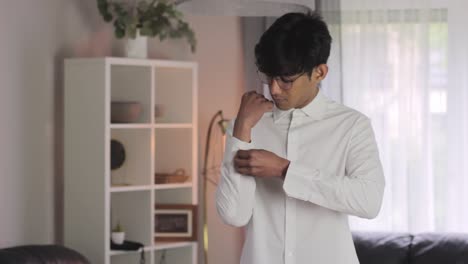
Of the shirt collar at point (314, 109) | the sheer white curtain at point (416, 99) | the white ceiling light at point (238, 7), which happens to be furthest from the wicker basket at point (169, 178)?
the shirt collar at point (314, 109)

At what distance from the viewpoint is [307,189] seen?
1858mm

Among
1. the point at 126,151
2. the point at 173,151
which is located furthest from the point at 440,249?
the point at 126,151

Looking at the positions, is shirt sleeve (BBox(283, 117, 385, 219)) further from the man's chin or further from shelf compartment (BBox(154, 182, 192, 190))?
shelf compartment (BBox(154, 182, 192, 190))

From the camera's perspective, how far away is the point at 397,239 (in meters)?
4.41

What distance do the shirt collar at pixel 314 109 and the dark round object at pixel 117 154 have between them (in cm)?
235

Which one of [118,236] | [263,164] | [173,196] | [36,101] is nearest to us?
[263,164]

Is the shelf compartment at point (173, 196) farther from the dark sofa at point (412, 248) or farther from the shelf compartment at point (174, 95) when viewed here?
the dark sofa at point (412, 248)

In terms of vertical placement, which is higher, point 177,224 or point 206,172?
point 206,172

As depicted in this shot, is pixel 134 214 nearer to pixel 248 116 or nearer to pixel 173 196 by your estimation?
pixel 173 196

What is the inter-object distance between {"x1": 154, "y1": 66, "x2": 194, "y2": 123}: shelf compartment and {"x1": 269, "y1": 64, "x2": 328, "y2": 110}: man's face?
255 cm

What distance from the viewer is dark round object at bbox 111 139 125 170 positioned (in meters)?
4.29

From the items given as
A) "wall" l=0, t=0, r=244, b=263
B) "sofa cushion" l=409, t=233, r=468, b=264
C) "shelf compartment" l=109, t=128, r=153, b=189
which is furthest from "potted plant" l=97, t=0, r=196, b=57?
A: "sofa cushion" l=409, t=233, r=468, b=264

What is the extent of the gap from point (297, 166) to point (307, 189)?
0.05 m

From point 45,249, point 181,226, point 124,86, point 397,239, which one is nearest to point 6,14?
point 124,86
